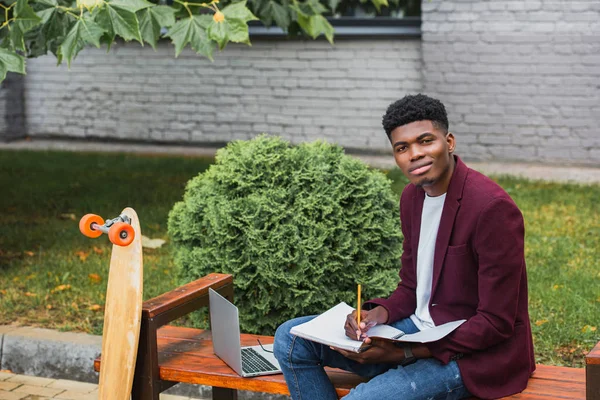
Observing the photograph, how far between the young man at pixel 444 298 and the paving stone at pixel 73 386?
6.27 feet

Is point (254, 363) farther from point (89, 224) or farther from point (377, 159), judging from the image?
point (377, 159)

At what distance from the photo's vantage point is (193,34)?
15.3 feet

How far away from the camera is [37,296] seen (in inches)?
214

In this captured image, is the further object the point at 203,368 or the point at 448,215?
the point at 203,368

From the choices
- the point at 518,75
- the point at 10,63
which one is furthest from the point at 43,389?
the point at 518,75

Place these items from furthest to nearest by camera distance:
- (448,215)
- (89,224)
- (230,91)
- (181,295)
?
(230,91), (181,295), (89,224), (448,215)

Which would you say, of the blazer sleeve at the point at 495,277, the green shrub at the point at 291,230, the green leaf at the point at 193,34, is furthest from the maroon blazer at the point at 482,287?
the green leaf at the point at 193,34

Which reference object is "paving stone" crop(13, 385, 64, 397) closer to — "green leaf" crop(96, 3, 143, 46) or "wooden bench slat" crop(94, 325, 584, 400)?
"wooden bench slat" crop(94, 325, 584, 400)

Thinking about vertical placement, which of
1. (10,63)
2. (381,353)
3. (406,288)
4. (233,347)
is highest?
(10,63)

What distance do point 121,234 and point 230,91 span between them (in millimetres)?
8504

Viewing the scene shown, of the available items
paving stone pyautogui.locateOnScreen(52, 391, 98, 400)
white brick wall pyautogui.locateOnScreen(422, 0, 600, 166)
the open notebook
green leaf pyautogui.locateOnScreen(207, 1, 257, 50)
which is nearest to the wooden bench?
the open notebook

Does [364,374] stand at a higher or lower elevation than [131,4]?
lower

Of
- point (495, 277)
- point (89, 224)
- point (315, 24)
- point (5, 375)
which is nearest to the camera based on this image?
point (495, 277)

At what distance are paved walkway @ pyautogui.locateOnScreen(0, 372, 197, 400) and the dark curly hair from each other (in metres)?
2.19
